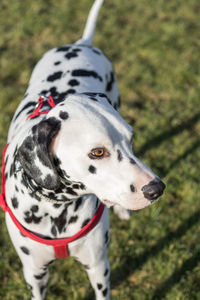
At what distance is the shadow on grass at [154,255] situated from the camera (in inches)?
162

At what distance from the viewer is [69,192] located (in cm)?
271

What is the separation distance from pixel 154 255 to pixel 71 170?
93.0 inches

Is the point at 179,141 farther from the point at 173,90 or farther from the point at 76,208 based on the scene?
the point at 76,208

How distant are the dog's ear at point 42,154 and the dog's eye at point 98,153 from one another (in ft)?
0.87

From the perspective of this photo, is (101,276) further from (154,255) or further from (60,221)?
(154,255)

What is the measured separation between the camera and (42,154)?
2.43 m

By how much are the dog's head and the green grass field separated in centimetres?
199

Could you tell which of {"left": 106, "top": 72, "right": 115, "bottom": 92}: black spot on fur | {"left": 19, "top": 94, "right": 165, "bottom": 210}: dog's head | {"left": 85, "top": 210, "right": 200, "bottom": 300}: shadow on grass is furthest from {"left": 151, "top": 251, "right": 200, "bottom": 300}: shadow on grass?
{"left": 106, "top": 72, "right": 115, "bottom": 92}: black spot on fur

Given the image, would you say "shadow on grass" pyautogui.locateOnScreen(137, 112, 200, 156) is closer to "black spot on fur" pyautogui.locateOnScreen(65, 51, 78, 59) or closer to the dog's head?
"black spot on fur" pyautogui.locateOnScreen(65, 51, 78, 59)

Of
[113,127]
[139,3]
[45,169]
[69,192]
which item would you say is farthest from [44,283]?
[139,3]

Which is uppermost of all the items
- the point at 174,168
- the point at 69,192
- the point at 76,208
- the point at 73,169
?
the point at 73,169

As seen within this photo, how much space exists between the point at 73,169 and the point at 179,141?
3.58m

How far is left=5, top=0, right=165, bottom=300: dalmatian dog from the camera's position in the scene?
95.7 inches

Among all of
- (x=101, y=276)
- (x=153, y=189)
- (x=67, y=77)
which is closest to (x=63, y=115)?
(x=153, y=189)
